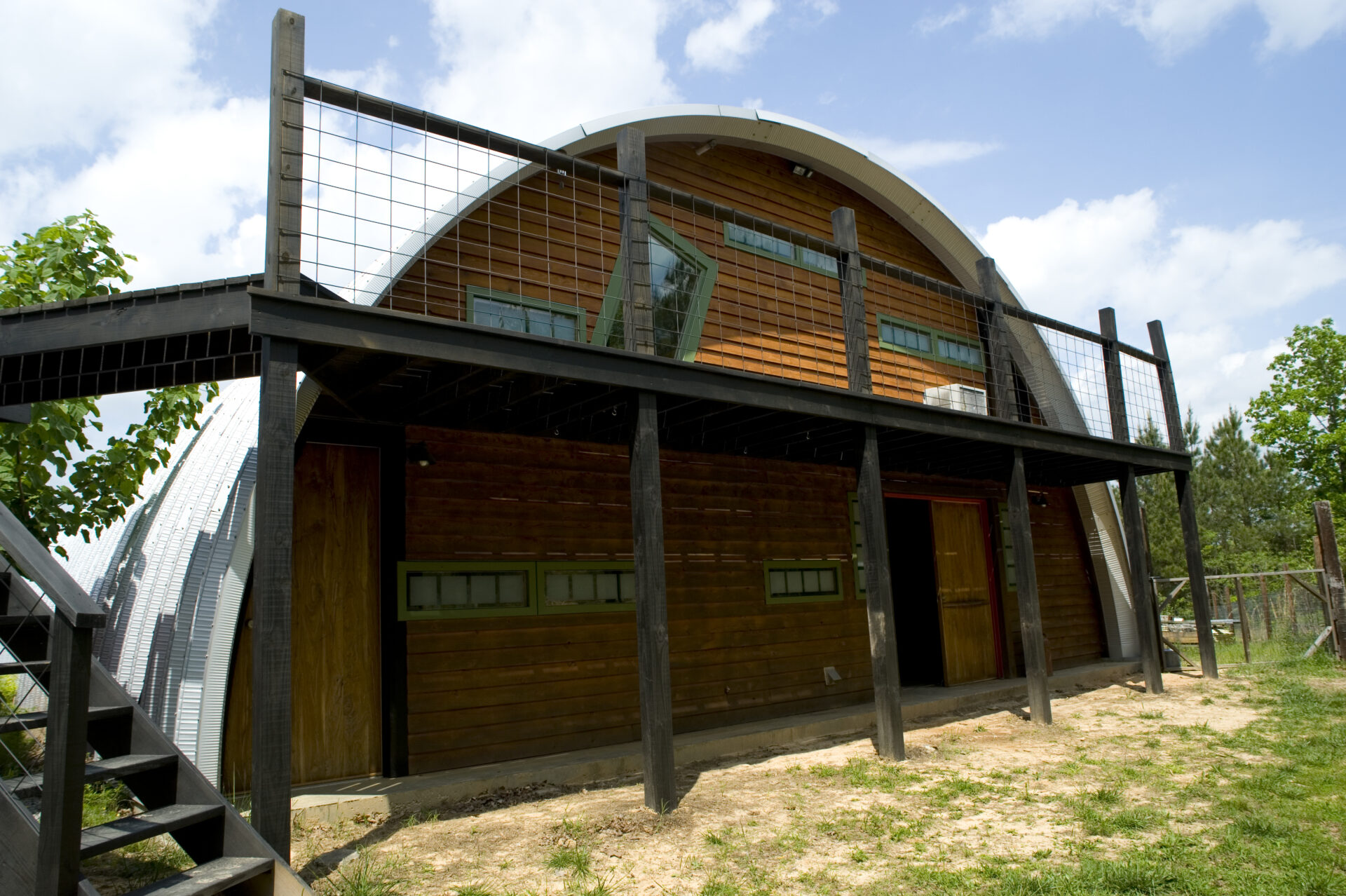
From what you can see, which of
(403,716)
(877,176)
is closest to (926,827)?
(403,716)

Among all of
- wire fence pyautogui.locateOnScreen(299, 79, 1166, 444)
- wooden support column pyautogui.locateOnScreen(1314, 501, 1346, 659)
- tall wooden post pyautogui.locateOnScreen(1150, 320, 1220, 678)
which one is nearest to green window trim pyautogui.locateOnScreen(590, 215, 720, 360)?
wire fence pyautogui.locateOnScreen(299, 79, 1166, 444)

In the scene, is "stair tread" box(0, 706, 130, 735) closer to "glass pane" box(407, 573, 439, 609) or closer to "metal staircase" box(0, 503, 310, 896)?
"metal staircase" box(0, 503, 310, 896)

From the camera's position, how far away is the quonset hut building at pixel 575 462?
16.2ft

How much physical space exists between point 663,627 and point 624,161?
3.13 metres

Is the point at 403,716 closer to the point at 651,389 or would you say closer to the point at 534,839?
the point at 534,839

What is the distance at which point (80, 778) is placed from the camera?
3.01m

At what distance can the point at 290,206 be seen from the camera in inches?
180

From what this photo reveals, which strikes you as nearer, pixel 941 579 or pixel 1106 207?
pixel 941 579

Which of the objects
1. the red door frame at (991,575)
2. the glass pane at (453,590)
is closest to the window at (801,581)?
the red door frame at (991,575)

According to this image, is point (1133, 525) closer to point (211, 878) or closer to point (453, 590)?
point (453, 590)

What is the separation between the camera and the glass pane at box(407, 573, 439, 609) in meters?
6.62

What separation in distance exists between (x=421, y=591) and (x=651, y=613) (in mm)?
2129

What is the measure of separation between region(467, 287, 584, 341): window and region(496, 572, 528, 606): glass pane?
6.47 feet

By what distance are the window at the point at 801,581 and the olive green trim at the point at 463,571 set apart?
109 inches
